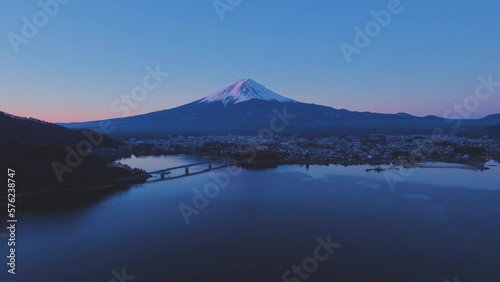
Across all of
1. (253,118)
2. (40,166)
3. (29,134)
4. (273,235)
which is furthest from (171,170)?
(253,118)

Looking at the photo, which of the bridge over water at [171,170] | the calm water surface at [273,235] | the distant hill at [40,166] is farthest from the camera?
the bridge over water at [171,170]

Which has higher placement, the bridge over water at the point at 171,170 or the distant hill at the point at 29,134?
the distant hill at the point at 29,134

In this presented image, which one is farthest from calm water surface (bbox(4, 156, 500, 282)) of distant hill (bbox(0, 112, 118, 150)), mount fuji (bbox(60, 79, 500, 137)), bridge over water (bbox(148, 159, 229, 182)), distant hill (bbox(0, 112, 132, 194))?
mount fuji (bbox(60, 79, 500, 137))

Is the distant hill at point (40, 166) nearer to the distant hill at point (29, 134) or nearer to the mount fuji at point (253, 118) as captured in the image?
the distant hill at point (29, 134)

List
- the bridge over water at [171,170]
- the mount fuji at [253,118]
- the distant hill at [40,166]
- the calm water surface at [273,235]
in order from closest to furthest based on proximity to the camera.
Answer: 1. the calm water surface at [273,235]
2. the distant hill at [40,166]
3. the bridge over water at [171,170]
4. the mount fuji at [253,118]

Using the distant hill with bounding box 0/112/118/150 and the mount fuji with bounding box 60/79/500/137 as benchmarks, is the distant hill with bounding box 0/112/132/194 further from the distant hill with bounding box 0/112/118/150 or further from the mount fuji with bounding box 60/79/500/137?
the mount fuji with bounding box 60/79/500/137

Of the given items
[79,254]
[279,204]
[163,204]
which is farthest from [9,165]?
[279,204]

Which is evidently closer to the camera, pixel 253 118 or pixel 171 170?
pixel 171 170

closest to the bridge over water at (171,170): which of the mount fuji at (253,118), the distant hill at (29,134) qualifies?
the distant hill at (29,134)

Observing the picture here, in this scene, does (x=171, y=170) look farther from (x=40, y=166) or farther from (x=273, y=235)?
(x=273, y=235)
